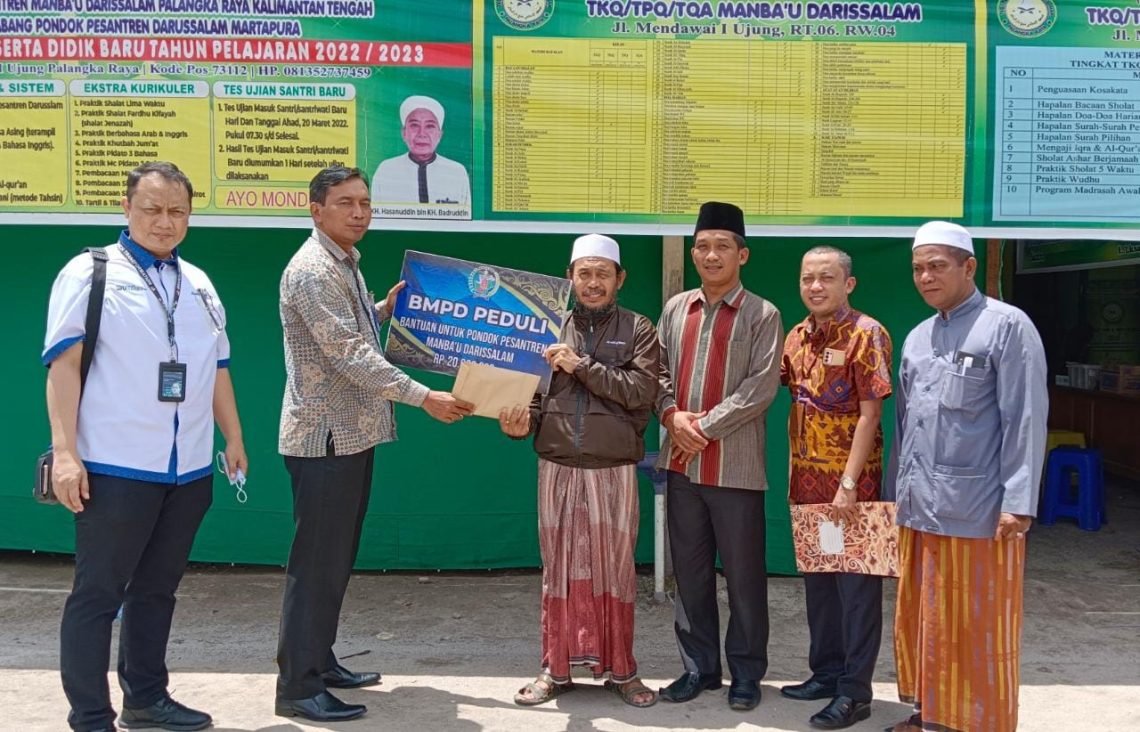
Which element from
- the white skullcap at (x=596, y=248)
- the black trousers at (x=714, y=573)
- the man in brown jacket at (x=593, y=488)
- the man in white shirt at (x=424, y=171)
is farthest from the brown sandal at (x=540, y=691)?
the man in white shirt at (x=424, y=171)

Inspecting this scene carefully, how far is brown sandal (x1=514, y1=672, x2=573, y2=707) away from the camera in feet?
12.5

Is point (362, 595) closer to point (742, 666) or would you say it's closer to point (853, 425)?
point (742, 666)

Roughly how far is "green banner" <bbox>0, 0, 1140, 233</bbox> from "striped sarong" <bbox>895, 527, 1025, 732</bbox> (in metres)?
1.87

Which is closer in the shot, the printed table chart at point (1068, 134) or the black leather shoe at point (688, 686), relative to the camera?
the black leather shoe at point (688, 686)

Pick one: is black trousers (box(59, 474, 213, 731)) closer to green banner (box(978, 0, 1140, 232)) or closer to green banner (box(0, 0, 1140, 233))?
green banner (box(0, 0, 1140, 233))

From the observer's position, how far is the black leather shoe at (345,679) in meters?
3.96

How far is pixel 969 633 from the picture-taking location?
332 cm

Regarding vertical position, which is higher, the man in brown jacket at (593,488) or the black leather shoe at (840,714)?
the man in brown jacket at (593,488)

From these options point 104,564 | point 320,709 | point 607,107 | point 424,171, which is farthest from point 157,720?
point 607,107

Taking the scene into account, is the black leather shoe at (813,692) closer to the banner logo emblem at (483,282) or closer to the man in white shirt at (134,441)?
the banner logo emblem at (483,282)

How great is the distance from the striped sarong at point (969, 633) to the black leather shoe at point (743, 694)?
0.60 m

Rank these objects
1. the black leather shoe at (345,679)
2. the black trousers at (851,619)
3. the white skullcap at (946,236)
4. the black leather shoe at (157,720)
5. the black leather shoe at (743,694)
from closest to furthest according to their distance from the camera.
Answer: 1. the white skullcap at (946,236)
2. the black leather shoe at (157,720)
3. the black trousers at (851,619)
4. the black leather shoe at (743,694)
5. the black leather shoe at (345,679)

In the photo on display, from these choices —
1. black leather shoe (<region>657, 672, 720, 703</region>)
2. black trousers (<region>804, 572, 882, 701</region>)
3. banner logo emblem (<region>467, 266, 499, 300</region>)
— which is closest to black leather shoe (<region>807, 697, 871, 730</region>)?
black trousers (<region>804, 572, 882, 701</region>)

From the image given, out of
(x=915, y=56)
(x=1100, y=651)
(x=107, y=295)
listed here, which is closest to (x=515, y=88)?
(x=915, y=56)
